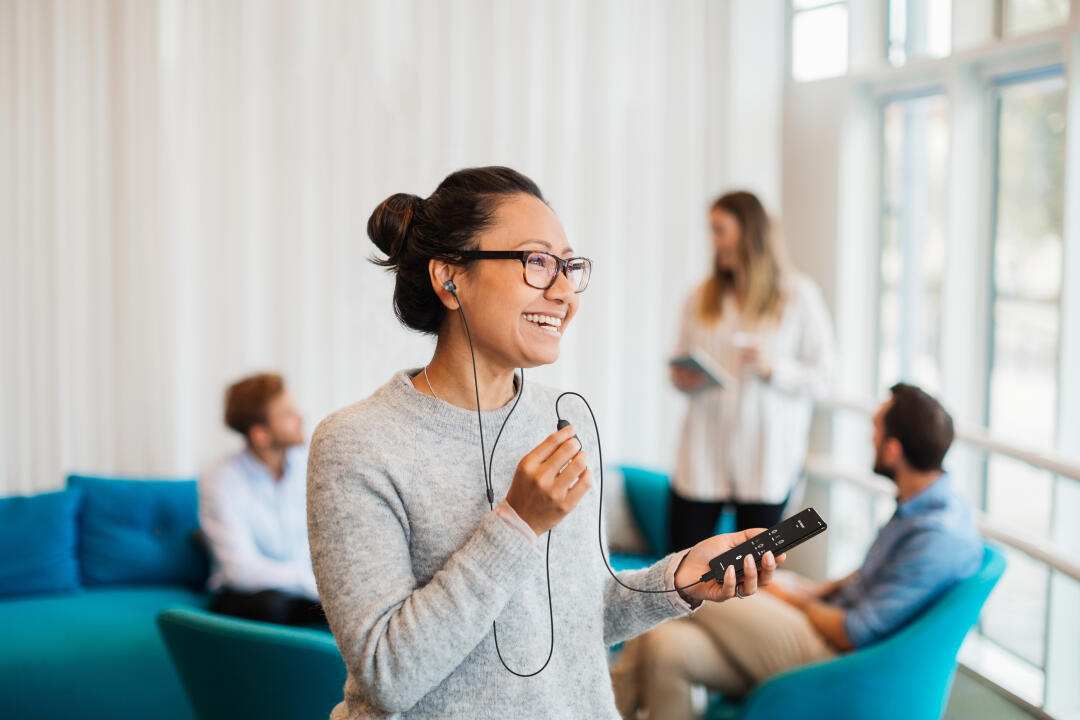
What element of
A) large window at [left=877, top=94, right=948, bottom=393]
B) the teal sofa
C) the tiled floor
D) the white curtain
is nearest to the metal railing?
the tiled floor

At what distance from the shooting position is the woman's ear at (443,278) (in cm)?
131

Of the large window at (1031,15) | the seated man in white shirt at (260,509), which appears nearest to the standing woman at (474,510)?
the seated man in white shirt at (260,509)

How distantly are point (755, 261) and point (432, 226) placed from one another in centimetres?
245

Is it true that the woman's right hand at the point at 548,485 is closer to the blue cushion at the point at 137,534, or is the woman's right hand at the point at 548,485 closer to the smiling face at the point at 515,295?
the smiling face at the point at 515,295

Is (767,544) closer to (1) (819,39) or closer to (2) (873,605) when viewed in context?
(2) (873,605)

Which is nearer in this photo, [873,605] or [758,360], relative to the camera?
[873,605]

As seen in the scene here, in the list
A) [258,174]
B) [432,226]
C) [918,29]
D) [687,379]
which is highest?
[918,29]

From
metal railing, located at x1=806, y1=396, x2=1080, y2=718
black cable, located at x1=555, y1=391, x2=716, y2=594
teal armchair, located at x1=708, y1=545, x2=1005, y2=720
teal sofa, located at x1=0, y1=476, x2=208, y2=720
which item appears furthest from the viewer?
teal sofa, located at x1=0, y1=476, x2=208, y2=720

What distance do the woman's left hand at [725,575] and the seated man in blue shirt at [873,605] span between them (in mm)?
1189

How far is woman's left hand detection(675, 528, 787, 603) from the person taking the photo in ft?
4.29

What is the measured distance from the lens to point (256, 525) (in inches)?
130

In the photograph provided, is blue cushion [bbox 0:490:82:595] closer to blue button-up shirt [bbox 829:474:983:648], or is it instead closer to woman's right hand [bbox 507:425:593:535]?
blue button-up shirt [bbox 829:474:983:648]

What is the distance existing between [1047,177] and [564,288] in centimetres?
280

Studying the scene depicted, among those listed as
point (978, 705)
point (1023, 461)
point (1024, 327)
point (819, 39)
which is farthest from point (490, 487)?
point (819, 39)
